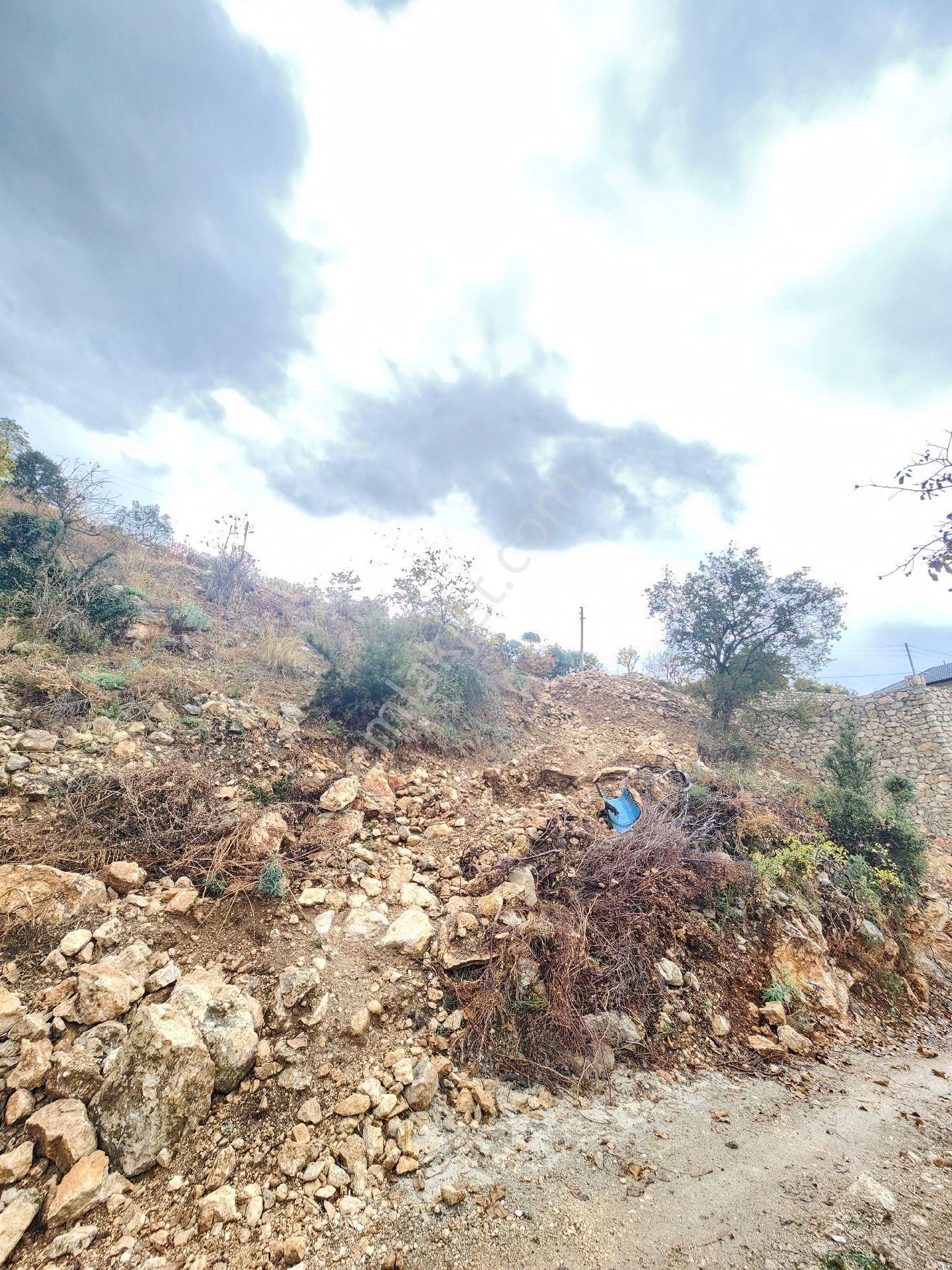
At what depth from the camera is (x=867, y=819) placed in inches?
221

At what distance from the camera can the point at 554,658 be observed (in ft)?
54.6

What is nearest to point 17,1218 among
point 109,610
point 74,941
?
point 74,941

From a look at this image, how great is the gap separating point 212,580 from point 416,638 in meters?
6.24

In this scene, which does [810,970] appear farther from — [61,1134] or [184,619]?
[184,619]

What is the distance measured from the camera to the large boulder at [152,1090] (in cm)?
→ 185

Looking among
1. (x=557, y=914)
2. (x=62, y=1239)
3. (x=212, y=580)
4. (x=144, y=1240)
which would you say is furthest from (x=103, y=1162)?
(x=212, y=580)

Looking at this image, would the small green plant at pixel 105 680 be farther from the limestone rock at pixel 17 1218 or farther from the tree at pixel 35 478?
the tree at pixel 35 478

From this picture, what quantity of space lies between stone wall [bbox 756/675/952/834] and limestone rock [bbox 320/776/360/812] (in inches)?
455

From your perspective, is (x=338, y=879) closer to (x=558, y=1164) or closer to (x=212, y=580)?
(x=558, y=1164)

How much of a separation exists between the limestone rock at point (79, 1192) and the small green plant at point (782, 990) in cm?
415

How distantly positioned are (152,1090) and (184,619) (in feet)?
21.6

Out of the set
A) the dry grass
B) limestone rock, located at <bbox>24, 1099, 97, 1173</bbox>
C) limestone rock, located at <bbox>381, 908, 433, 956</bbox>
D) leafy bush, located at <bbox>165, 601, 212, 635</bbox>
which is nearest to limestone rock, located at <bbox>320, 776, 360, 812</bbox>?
limestone rock, located at <bbox>381, 908, 433, 956</bbox>

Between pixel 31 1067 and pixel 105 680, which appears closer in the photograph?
pixel 31 1067

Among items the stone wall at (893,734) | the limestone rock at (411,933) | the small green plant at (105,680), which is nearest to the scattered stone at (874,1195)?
the limestone rock at (411,933)
